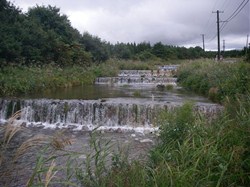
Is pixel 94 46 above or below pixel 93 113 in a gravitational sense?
above

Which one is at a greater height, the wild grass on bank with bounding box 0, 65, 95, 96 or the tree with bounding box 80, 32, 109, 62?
the tree with bounding box 80, 32, 109, 62

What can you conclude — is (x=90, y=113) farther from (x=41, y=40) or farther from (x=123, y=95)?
(x=41, y=40)

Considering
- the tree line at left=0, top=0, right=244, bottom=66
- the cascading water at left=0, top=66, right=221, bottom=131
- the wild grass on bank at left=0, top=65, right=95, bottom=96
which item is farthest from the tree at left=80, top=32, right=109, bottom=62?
the cascading water at left=0, top=66, right=221, bottom=131

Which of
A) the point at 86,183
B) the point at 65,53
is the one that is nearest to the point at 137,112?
the point at 86,183

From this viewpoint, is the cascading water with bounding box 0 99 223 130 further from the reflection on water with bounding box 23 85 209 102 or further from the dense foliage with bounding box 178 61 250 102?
the reflection on water with bounding box 23 85 209 102

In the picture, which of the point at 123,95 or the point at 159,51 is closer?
the point at 123,95

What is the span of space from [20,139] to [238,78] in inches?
278

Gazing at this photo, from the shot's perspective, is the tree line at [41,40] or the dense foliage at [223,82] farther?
the tree line at [41,40]

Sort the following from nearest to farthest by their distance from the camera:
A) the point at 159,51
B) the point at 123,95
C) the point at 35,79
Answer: the point at 123,95 → the point at 35,79 → the point at 159,51

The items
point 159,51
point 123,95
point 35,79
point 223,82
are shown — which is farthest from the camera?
point 159,51

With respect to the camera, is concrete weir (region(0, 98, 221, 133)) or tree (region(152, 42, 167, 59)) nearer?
concrete weir (region(0, 98, 221, 133))

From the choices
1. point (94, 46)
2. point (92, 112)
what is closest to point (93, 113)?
point (92, 112)

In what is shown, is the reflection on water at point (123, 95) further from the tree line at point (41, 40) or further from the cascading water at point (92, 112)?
the tree line at point (41, 40)

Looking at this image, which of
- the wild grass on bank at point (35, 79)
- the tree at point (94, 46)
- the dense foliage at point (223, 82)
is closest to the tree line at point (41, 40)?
the tree at point (94, 46)
